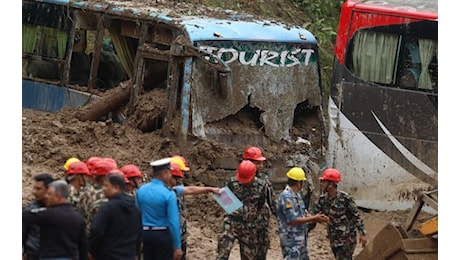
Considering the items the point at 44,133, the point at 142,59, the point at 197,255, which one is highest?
the point at 142,59

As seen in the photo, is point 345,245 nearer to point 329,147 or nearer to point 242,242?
point 242,242

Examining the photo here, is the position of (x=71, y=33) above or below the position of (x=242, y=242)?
above

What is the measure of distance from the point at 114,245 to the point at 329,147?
254 inches

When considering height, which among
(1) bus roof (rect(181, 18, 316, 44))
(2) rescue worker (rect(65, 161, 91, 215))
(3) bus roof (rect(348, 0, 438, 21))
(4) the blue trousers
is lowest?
(4) the blue trousers

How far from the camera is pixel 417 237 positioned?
13.2 m

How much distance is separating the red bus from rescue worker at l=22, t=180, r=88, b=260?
7.05 meters

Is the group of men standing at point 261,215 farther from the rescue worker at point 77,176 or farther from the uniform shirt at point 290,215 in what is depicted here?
the rescue worker at point 77,176

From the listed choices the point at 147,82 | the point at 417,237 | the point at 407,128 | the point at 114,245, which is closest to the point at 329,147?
the point at 407,128

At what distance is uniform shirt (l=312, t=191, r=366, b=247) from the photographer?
1361 centimetres

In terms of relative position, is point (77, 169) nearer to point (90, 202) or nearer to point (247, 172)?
point (90, 202)

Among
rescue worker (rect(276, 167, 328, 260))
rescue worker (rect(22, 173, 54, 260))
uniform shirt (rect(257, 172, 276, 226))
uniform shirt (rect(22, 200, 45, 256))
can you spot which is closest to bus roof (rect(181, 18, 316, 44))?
uniform shirt (rect(257, 172, 276, 226))

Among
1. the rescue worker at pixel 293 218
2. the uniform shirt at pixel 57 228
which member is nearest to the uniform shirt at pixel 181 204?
the rescue worker at pixel 293 218

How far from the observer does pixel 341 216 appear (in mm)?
13641

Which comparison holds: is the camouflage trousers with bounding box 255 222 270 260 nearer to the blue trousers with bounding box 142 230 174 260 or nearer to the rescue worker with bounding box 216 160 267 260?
the rescue worker with bounding box 216 160 267 260
